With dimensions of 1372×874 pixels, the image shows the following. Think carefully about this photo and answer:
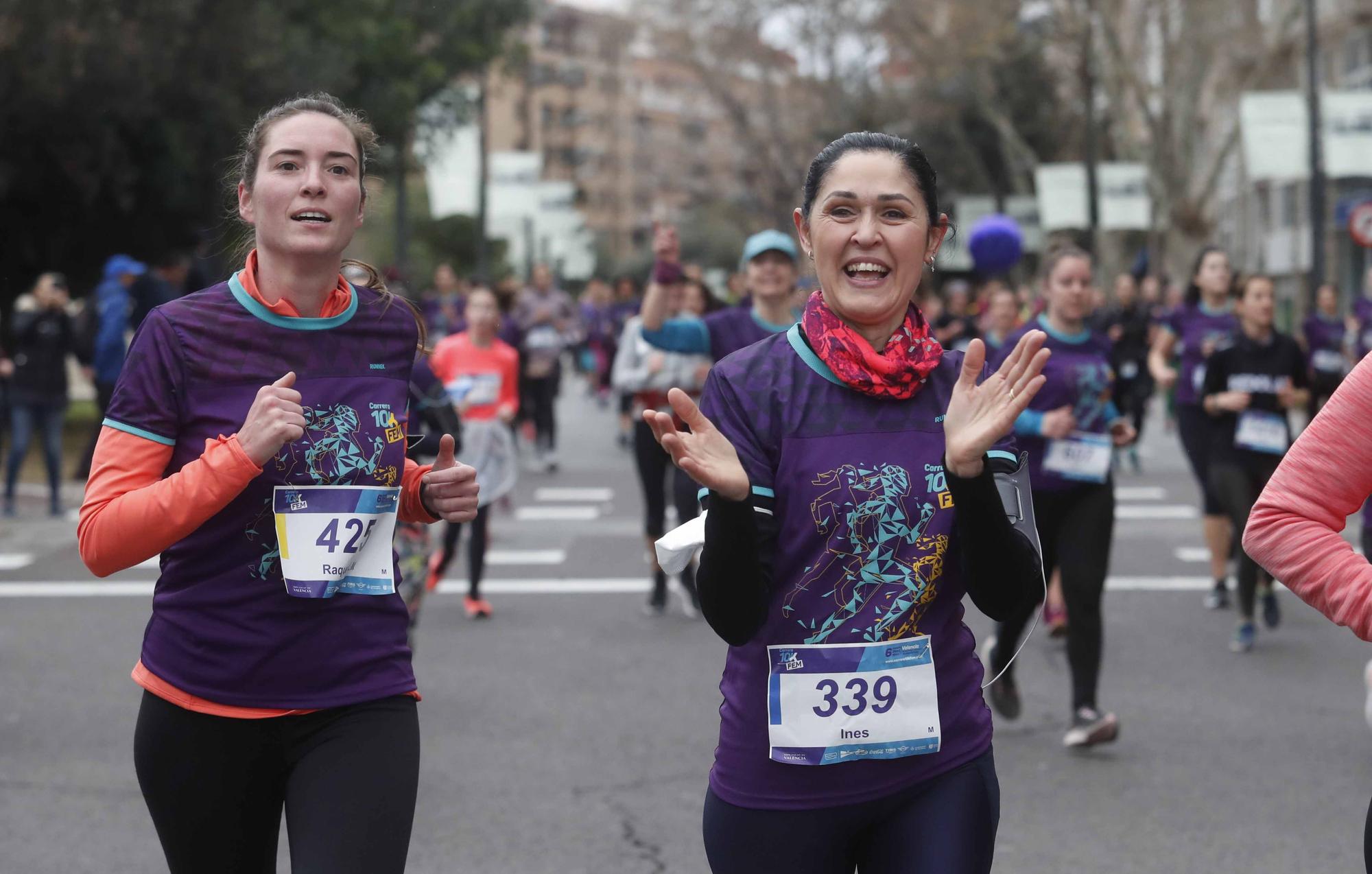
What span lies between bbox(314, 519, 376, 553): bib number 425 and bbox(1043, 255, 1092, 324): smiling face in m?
4.17

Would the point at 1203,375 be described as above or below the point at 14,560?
above

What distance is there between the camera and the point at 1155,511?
1459cm

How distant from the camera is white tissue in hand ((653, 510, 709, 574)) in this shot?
2.74 meters

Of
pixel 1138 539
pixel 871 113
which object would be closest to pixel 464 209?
pixel 871 113

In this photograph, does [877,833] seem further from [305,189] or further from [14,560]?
[14,560]

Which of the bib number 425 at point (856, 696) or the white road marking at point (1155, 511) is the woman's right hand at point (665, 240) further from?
the white road marking at point (1155, 511)

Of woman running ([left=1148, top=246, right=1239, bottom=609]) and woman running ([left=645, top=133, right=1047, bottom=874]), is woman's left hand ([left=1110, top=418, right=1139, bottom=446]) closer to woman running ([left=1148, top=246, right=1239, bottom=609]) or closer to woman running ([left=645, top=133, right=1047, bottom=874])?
woman running ([left=1148, top=246, right=1239, bottom=609])

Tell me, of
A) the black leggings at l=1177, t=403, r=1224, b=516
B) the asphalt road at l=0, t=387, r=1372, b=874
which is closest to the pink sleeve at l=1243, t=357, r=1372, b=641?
the asphalt road at l=0, t=387, r=1372, b=874

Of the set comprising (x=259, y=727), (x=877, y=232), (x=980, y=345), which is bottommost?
(x=259, y=727)

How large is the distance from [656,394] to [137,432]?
762 centimetres

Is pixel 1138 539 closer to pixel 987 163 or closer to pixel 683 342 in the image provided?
pixel 683 342

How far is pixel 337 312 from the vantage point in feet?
10.5

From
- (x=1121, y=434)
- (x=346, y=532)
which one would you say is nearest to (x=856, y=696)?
(x=346, y=532)

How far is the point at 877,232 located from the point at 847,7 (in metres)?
37.5
